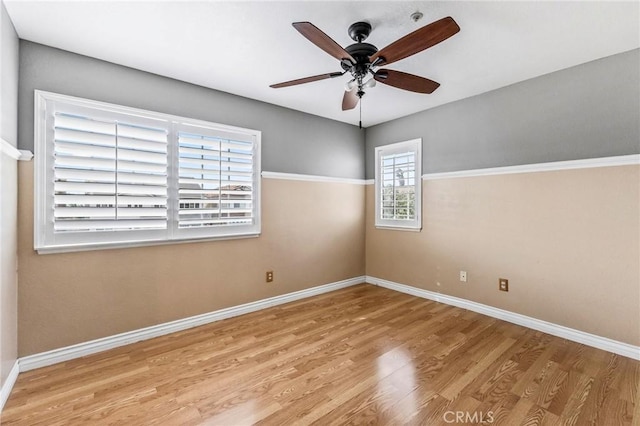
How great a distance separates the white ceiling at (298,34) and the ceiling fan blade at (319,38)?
0.32m

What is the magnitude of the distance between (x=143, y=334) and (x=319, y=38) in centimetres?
274

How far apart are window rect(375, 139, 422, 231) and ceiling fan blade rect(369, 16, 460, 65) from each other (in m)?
2.10

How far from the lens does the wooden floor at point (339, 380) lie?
5.43 ft

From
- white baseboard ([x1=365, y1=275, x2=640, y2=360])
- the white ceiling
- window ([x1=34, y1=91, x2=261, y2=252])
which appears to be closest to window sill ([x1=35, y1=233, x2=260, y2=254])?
window ([x1=34, y1=91, x2=261, y2=252])

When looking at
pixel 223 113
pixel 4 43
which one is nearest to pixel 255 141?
pixel 223 113

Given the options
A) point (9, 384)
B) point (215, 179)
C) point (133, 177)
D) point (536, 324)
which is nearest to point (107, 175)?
point (133, 177)

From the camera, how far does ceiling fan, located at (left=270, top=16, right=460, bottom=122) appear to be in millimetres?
1484

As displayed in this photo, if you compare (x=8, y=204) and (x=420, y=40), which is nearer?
(x=420, y=40)

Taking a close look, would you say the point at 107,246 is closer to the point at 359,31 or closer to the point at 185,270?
the point at 185,270

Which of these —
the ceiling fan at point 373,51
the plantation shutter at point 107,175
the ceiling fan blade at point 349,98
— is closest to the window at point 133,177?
the plantation shutter at point 107,175

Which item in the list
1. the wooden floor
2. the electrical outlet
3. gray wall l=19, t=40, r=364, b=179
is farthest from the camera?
the electrical outlet

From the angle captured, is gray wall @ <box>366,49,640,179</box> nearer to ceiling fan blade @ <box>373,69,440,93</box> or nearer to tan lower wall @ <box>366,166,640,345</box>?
tan lower wall @ <box>366,166,640,345</box>

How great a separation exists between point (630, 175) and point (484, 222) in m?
1.15

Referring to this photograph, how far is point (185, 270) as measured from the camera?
2791 mm
